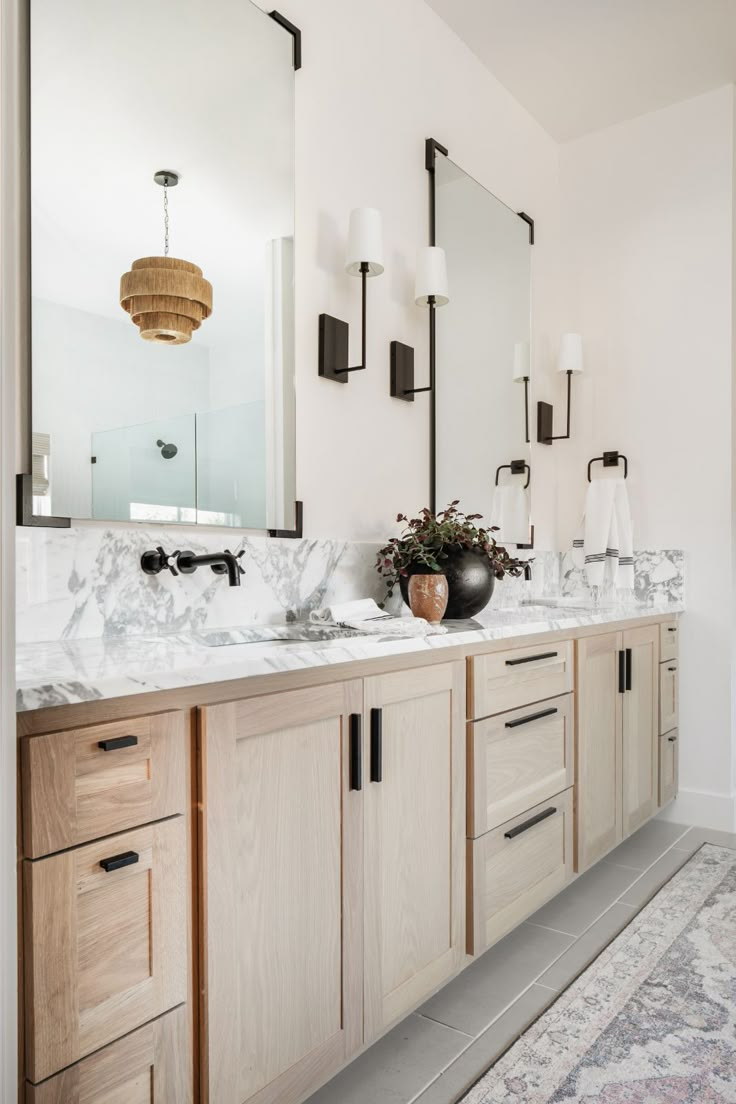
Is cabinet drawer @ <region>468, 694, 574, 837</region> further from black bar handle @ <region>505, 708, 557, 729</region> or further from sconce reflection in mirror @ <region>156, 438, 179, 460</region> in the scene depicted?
sconce reflection in mirror @ <region>156, 438, 179, 460</region>

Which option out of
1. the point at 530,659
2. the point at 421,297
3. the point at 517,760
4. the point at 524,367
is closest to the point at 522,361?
the point at 524,367

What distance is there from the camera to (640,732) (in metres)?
2.70

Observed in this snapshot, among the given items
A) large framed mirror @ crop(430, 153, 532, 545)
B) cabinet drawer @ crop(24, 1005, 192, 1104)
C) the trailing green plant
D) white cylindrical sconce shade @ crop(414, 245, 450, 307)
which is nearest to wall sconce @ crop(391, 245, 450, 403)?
white cylindrical sconce shade @ crop(414, 245, 450, 307)

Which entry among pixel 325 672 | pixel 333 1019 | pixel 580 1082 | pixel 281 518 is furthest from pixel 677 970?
pixel 281 518

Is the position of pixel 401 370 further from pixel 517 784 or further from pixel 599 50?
pixel 599 50

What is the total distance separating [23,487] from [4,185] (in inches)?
29.1

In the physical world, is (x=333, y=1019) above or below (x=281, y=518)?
below

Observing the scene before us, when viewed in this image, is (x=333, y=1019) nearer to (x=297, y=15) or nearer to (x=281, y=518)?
(x=281, y=518)

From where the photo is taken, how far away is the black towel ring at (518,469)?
2.92 metres

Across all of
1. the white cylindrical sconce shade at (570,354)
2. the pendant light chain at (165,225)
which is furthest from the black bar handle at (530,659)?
the white cylindrical sconce shade at (570,354)

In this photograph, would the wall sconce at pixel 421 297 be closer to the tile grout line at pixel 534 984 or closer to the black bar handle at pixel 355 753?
the black bar handle at pixel 355 753

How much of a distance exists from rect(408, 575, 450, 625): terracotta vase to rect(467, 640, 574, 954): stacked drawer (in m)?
0.23

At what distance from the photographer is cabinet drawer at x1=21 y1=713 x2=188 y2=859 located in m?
0.93

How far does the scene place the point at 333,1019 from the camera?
138cm
